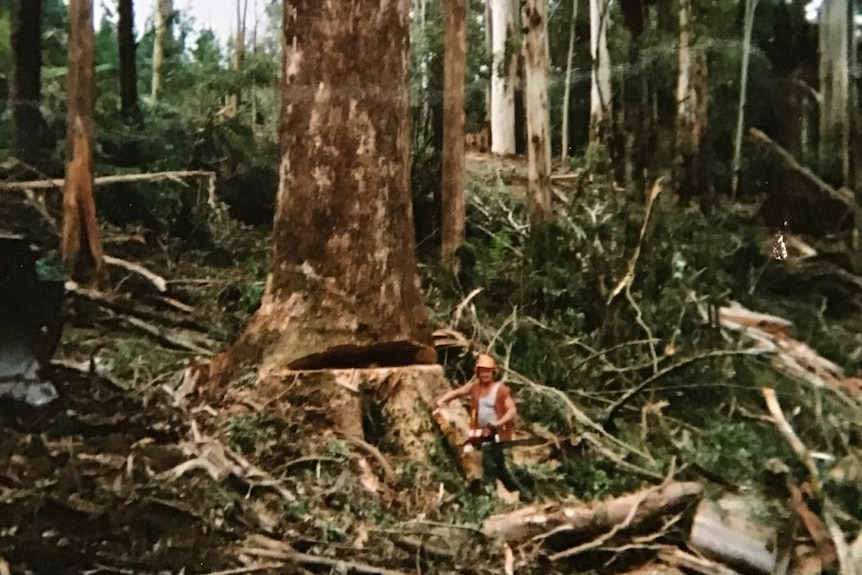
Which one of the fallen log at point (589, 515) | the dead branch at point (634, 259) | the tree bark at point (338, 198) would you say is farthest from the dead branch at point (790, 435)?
the tree bark at point (338, 198)

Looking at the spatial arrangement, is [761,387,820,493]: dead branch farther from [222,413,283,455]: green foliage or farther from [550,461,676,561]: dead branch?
[222,413,283,455]: green foliage

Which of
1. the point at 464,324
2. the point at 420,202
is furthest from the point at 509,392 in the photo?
the point at 420,202

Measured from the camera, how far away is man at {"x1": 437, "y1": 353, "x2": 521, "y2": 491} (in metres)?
2.99

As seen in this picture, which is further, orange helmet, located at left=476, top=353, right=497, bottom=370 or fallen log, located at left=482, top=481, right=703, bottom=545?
orange helmet, located at left=476, top=353, right=497, bottom=370

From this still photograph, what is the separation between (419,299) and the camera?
3355 mm

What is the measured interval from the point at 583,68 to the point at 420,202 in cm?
113

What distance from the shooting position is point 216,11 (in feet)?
11.8

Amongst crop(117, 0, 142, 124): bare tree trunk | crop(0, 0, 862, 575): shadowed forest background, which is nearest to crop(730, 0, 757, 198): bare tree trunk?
crop(0, 0, 862, 575): shadowed forest background

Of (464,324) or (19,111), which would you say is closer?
(19,111)

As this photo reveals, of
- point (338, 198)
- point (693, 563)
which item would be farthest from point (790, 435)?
point (338, 198)

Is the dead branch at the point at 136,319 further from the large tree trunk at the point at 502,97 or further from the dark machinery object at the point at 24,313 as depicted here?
the large tree trunk at the point at 502,97

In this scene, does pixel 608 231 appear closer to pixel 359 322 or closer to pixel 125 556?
pixel 359 322

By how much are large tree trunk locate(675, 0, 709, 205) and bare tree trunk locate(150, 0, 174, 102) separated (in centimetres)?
223

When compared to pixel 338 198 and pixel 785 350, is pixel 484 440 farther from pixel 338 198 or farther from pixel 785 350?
pixel 785 350
